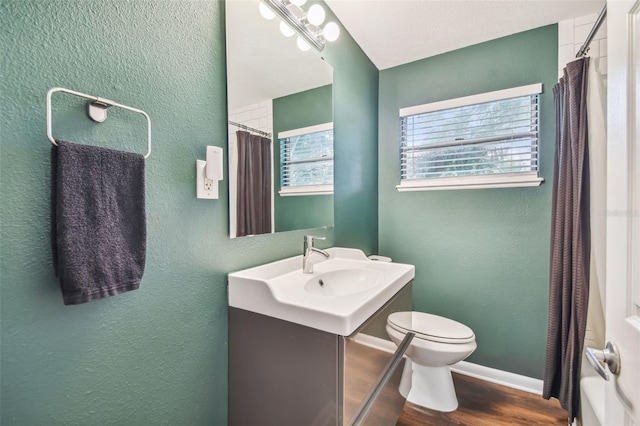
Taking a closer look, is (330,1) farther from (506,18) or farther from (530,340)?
(530,340)

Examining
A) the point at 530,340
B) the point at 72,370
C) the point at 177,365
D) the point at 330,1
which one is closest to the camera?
the point at 72,370

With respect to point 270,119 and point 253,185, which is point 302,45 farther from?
point 253,185

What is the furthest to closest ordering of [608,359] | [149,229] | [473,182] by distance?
[473,182] < [149,229] < [608,359]

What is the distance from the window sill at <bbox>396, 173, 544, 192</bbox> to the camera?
1787mm

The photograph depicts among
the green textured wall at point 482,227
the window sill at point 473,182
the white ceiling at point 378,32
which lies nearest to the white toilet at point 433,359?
the green textured wall at point 482,227

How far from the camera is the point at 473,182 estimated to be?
194cm

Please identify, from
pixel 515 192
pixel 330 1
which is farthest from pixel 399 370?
pixel 330 1

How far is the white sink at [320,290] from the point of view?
2.66ft

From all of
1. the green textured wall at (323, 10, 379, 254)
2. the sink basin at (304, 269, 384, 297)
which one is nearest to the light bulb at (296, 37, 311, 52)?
the green textured wall at (323, 10, 379, 254)

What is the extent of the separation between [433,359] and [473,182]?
1.19 meters

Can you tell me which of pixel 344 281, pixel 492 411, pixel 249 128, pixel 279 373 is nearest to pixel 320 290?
pixel 344 281

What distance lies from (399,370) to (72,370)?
4.03ft

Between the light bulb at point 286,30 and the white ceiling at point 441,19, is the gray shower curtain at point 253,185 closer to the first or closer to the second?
the light bulb at point 286,30

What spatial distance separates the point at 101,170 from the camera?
0.67 meters
